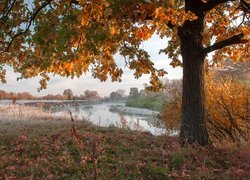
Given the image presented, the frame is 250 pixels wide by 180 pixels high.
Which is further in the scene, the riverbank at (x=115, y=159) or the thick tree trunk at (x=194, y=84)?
the thick tree trunk at (x=194, y=84)

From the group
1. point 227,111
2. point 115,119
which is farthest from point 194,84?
point 115,119

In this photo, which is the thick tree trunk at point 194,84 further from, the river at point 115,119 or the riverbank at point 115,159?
the river at point 115,119

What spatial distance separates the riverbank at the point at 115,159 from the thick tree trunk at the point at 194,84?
588 millimetres

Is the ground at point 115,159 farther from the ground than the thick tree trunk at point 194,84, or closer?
closer

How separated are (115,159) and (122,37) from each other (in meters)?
3.02

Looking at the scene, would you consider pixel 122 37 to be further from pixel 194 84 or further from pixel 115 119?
pixel 115 119

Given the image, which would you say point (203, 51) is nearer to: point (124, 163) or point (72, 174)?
point (124, 163)

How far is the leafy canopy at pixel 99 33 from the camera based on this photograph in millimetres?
5762

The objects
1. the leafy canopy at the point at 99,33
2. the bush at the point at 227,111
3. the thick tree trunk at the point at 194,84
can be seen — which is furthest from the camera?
the bush at the point at 227,111

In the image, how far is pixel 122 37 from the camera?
755 cm

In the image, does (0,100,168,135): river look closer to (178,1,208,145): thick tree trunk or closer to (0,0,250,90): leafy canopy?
(0,0,250,90): leafy canopy

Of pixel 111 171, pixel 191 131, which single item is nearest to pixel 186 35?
pixel 191 131

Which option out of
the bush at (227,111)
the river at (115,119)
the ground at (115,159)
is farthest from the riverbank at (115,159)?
the bush at (227,111)

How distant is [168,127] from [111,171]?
782 centimetres
